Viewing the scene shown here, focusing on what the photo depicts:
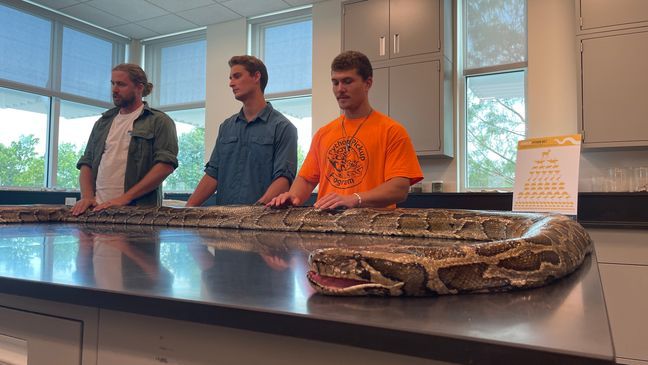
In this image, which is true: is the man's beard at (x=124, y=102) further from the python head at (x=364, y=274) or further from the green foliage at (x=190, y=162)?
the green foliage at (x=190, y=162)

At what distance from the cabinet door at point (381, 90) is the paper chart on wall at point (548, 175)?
2855 millimetres

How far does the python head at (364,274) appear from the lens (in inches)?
26.2

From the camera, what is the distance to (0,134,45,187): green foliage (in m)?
6.57

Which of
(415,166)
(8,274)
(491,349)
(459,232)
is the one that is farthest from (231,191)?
(491,349)

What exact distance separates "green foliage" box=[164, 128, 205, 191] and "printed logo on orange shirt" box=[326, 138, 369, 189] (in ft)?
17.1

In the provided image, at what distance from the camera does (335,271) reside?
2.31 ft

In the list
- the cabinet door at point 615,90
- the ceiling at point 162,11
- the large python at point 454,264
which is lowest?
the large python at point 454,264

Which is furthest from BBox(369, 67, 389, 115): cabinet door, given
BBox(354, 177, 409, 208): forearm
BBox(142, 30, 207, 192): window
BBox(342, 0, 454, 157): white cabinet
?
BBox(142, 30, 207, 192): window

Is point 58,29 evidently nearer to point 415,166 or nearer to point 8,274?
point 415,166

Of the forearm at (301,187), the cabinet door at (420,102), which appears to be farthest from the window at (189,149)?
the forearm at (301,187)

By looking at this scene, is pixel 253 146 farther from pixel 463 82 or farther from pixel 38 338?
pixel 463 82

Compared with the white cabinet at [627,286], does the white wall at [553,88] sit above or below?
above

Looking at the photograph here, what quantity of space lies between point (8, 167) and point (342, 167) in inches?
235

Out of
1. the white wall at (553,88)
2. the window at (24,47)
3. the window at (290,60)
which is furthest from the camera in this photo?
the window at (290,60)
